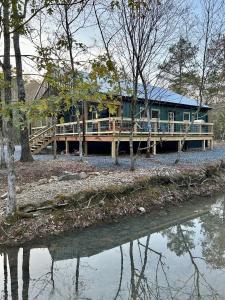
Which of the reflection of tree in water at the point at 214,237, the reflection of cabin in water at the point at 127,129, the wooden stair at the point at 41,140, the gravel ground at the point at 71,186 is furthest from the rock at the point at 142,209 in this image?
the wooden stair at the point at 41,140

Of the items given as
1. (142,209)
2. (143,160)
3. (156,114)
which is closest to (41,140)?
(143,160)

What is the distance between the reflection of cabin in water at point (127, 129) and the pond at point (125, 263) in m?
8.70

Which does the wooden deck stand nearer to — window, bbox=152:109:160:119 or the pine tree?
window, bbox=152:109:160:119

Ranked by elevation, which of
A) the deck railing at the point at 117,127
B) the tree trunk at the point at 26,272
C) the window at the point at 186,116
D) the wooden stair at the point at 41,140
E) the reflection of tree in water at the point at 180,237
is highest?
the window at the point at 186,116

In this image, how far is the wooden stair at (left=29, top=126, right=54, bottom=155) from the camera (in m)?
19.8

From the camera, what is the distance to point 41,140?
66.5 ft

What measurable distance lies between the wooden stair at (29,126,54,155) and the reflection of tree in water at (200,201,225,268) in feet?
40.8

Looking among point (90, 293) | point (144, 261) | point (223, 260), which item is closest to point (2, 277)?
point (90, 293)

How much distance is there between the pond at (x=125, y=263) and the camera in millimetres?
5055

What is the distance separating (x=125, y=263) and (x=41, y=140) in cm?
1509

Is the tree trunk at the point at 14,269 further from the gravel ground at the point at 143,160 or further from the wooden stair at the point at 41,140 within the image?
the wooden stair at the point at 41,140

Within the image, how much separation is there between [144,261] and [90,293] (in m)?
1.63

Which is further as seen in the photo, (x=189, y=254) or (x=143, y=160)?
(x=143, y=160)

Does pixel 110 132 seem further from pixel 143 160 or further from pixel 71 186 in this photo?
pixel 71 186
